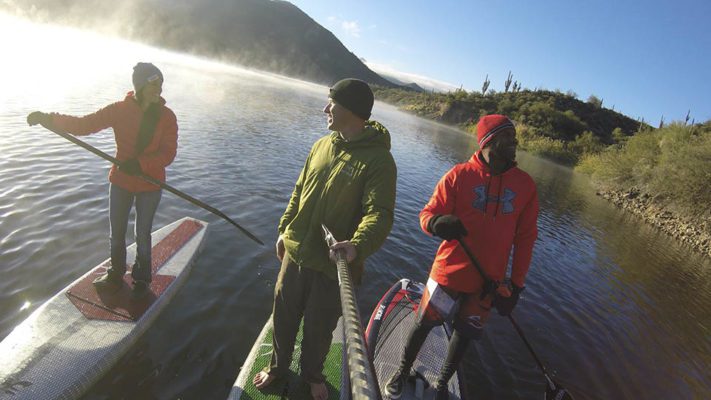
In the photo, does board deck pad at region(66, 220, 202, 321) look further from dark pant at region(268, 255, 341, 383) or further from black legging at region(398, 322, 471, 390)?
black legging at region(398, 322, 471, 390)

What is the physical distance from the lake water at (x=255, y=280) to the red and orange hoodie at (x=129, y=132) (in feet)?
7.80

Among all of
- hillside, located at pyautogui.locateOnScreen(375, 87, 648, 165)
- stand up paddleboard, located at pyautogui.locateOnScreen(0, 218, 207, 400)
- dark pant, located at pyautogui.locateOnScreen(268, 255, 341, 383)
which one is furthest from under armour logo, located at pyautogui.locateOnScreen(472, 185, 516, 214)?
hillside, located at pyautogui.locateOnScreen(375, 87, 648, 165)

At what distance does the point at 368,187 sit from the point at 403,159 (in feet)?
76.9

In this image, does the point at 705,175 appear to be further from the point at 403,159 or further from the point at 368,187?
the point at 368,187

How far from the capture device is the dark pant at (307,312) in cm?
304

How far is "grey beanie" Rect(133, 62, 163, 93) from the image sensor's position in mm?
3943

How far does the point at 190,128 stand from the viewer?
61.0ft

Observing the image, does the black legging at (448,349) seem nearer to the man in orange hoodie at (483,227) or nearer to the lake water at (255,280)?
the man in orange hoodie at (483,227)

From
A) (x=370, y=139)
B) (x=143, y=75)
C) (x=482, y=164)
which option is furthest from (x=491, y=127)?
(x=143, y=75)

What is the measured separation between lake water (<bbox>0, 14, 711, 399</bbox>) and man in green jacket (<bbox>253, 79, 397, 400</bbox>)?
2.27 m

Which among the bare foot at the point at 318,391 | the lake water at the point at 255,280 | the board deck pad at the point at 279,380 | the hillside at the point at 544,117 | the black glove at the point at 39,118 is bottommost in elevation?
the lake water at the point at 255,280

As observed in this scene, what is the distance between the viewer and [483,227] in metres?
3.33

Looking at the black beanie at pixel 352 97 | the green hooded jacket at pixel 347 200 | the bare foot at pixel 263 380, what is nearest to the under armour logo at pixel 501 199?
the green hooded jacket at pixel 347 200

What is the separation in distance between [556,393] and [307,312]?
3233 millimetres
